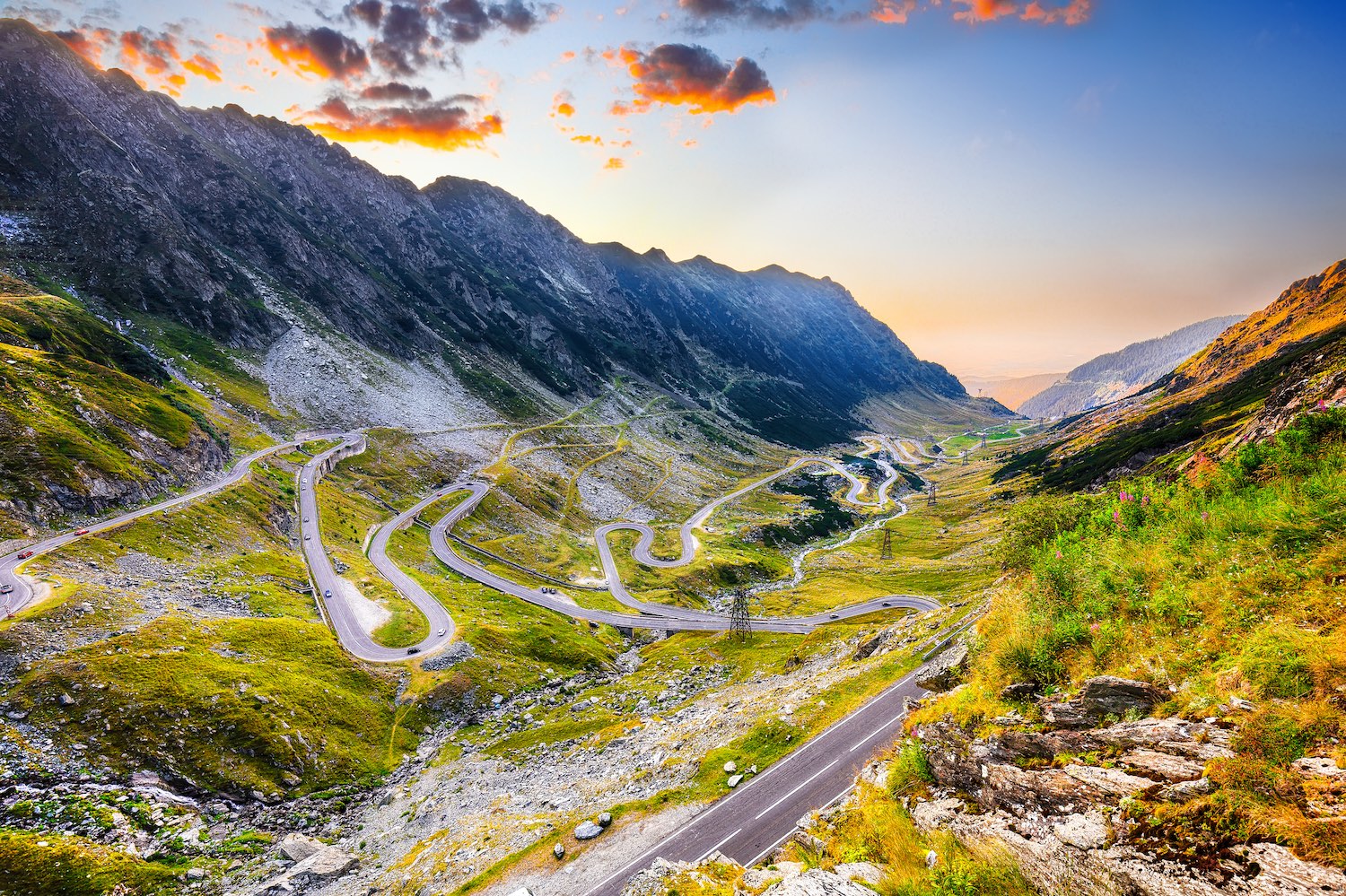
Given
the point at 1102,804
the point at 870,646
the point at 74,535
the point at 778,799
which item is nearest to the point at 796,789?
the point at 778,799

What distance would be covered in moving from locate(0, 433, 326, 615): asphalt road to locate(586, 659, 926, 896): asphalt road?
55.0 meters

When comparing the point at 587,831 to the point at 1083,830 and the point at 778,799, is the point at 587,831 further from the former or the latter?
the point at 1083,830

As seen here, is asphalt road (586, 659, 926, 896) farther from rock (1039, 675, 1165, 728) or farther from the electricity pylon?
the electricity pylon

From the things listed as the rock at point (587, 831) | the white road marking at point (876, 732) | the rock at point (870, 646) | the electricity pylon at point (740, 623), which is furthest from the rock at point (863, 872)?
the electricity pylon at point (740, 623)

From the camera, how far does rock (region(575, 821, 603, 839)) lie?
97.7 feet

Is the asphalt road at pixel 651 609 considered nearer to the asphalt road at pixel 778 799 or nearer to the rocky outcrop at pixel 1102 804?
the asphalt road at pixel 778 799

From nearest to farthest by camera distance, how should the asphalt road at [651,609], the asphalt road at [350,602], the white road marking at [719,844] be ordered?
the white road marking at [719,844], the asphalt road at [350,602], the asphalt road at [651,609]

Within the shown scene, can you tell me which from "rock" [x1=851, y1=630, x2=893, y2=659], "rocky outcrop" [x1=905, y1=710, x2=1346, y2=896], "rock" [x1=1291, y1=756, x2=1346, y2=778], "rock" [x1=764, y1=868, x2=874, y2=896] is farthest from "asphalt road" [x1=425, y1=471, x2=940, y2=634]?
"rock" [x1=1291, y1=756, x2=1346, y2=778]

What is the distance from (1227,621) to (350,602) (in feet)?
260

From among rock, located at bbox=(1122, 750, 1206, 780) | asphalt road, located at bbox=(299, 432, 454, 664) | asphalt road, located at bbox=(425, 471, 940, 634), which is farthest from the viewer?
asphalt road, located at bbox=(425, 471, 940, 634)

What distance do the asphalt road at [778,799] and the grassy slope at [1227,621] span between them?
1464cm

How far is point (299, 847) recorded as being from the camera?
107 ft

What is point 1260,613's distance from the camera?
10289mm

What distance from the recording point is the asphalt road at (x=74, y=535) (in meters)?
42.4
